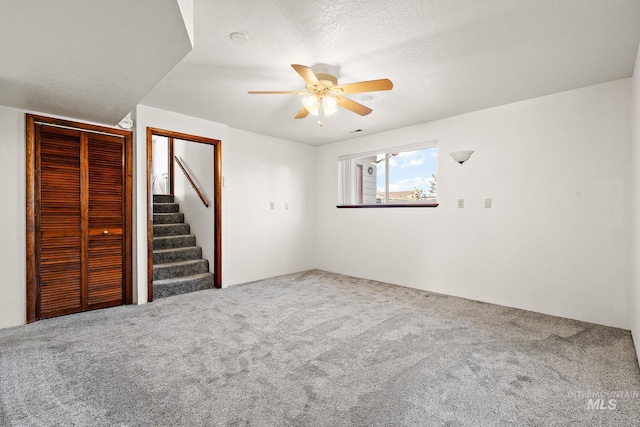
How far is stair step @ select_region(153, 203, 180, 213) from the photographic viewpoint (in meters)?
5.44

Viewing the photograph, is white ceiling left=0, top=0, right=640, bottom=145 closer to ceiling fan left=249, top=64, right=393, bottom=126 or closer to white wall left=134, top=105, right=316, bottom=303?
ceiling fan left=249, top=64, right=393, bottom=126

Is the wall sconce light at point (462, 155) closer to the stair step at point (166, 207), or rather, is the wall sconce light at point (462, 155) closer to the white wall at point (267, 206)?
the white wall at point (267, 206)

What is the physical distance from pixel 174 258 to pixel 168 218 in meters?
1.05

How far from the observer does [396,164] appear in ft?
15.9

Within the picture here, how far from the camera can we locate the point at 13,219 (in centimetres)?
303

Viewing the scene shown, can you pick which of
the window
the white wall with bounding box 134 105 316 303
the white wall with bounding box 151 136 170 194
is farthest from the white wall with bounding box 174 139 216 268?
the window

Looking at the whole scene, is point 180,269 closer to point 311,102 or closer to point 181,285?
point 181,285


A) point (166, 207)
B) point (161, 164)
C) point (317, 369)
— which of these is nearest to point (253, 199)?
point (166, 207)

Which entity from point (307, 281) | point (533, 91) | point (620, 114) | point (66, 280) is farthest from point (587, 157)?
point (66, 280)

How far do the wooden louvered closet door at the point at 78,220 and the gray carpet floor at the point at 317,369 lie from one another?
0.94 feet

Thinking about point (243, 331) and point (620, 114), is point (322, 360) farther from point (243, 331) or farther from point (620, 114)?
point (620, 114)

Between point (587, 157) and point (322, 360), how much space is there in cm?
326

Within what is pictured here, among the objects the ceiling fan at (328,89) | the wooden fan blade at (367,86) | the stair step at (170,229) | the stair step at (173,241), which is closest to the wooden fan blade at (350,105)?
the ceiling fan at (328,89)

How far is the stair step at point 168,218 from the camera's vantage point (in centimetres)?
521
